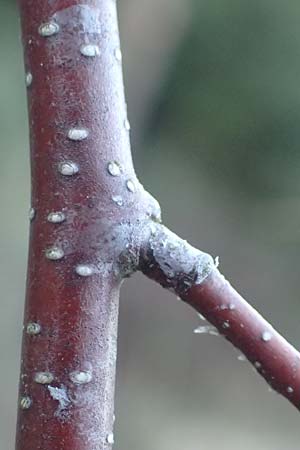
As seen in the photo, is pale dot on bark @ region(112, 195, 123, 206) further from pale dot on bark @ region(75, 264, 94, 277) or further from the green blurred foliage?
the green blurred foliage

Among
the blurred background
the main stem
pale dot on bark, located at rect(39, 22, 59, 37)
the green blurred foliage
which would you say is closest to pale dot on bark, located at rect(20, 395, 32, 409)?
the main stem

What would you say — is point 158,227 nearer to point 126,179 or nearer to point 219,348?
point 126,179

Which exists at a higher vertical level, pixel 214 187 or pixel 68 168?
pixel 214 187

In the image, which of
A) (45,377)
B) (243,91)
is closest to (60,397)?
(45,377)

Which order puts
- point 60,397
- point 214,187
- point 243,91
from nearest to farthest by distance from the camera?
point 60,397
point 243,91
point 214,187

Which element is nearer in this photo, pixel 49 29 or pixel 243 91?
pixel 49 29

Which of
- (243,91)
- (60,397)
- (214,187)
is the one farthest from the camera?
(214,187)

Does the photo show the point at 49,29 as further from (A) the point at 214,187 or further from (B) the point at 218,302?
(A) the point at 214,187
